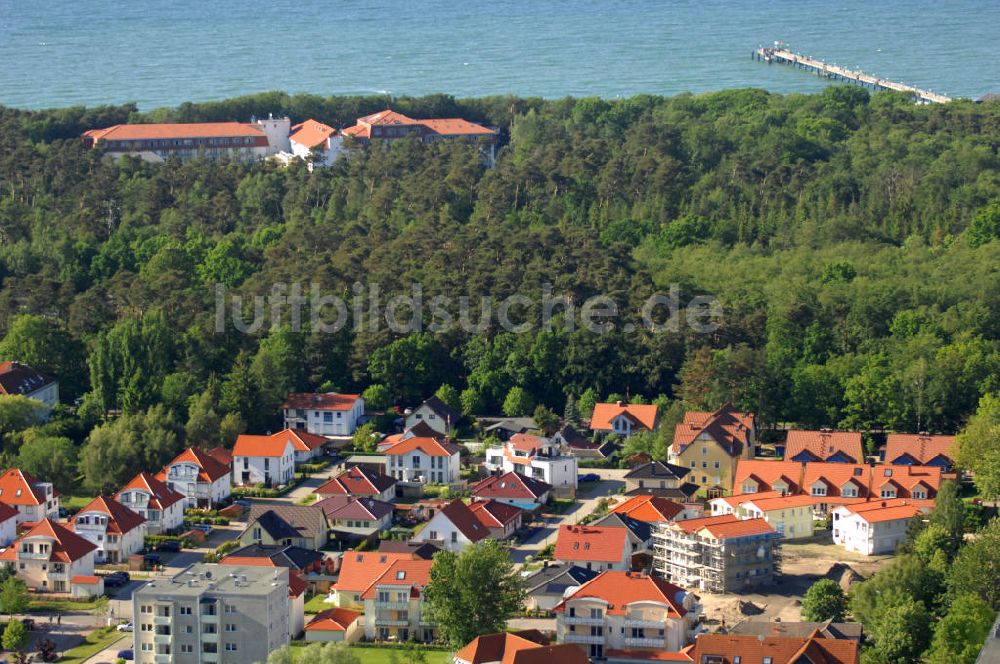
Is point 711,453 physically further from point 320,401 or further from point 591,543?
point 320,401

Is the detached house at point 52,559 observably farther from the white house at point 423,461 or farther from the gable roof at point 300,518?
the white house at point 423,461

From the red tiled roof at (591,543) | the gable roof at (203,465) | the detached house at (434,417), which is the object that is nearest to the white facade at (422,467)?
the detached house at (434,417)

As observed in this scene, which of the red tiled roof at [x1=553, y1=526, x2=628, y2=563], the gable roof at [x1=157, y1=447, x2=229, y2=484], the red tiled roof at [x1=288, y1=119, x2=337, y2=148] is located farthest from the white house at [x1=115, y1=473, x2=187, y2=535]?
the red tiled roof at [x1=288, y1=119, x2=337, y2=148]

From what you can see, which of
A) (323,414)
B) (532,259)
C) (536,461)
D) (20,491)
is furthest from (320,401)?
(20,491)

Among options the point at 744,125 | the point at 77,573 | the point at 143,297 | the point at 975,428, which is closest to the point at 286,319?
the point at 143,297

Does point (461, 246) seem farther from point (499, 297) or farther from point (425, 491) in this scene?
point (425, 491)

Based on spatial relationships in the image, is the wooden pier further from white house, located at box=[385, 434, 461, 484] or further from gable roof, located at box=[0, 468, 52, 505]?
gable roof, located at box=[0, 468, 52, 505]
